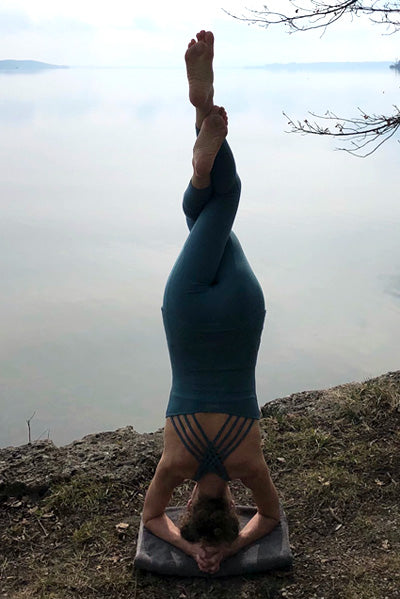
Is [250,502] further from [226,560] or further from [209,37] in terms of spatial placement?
[209,37]

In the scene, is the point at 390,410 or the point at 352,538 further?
the point at 390,410

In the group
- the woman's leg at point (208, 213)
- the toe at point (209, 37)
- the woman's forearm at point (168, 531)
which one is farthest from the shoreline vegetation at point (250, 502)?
the toe at point (209, 37)

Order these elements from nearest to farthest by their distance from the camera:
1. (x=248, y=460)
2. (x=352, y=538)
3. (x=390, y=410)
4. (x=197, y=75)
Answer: (x=197, y=75)
(x=248, y=460)
(x=352, y=538)
(x=390, y=410)

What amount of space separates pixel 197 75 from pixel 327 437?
2.50 meters

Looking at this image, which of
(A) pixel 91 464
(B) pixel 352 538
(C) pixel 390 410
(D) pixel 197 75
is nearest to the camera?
(D) pixel 197 75

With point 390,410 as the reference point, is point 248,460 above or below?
above

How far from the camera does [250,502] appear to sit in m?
4.22

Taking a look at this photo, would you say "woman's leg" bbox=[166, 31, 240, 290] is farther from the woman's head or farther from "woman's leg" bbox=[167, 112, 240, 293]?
the woman's head

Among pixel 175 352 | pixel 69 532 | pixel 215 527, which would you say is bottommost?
pixel 69 532

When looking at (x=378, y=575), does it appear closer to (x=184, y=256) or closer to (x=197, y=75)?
(x=184, y=256)

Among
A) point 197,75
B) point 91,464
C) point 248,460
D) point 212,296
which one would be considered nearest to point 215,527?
point 248,460

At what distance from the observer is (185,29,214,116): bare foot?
10.1ft

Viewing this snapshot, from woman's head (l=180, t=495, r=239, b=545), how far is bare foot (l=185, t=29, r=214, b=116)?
1.77 metres

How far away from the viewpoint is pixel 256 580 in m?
3.47
